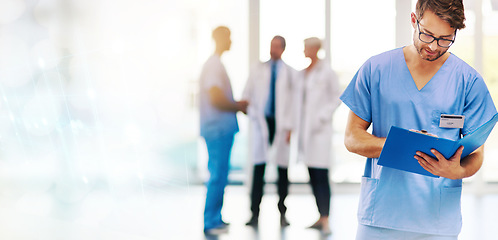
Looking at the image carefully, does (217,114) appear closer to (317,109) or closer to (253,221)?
(317,109)

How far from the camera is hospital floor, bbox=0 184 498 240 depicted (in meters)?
3.26

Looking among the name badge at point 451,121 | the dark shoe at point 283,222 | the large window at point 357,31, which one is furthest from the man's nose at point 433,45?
the large window at point 357,31

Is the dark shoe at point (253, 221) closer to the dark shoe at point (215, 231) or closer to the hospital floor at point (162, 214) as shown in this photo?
the hospital floor at point (162, 214)

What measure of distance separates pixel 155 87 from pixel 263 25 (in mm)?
1183

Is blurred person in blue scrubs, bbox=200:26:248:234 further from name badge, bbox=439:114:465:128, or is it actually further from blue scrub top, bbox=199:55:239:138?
name badge, bbox=439:114:465:128

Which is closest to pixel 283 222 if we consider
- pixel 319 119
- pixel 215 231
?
pixel 215 231

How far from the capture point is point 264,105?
11.1 feet

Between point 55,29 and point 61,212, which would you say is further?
point 55,29

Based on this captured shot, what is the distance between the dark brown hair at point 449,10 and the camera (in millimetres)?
1061

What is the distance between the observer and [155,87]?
4.60 m

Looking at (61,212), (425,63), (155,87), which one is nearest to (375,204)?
(425,63)

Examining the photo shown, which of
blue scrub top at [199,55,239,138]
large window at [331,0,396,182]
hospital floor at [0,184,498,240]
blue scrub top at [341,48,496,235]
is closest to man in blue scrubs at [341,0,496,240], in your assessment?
blue scrub top at [341,48,496,235]

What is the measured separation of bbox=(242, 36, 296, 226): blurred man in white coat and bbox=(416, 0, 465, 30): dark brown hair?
2291 millimetres

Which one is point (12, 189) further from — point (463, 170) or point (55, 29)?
point (463, 170)
